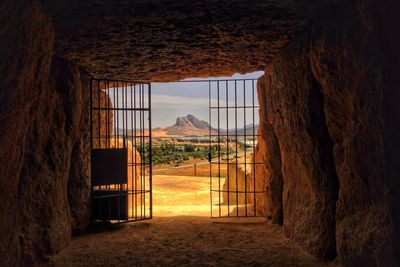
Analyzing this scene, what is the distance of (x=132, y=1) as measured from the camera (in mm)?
4270

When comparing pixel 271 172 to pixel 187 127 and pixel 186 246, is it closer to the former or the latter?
pixel 186 246

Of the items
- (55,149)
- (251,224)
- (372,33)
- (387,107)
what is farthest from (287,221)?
(55,149)

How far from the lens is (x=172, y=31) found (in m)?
5.33

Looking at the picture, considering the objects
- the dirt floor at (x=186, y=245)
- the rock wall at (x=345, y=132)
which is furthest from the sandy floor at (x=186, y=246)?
the rock wall at (x=345, y=132)

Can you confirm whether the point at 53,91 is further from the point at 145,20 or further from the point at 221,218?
the point at 221,218

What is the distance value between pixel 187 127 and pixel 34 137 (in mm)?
71966

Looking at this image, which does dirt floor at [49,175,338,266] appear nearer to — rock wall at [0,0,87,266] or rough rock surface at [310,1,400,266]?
rock wall at [0,0,87,266]

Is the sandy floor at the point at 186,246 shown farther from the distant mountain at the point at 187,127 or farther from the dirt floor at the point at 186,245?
the distant mountain at the point at 187,127

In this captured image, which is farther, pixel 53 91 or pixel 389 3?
pixel 53 91

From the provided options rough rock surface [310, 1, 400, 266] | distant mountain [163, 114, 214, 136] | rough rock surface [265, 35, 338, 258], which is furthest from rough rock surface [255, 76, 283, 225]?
distant mountain [163, 114, 214, 136]

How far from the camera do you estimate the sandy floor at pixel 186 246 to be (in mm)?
5578

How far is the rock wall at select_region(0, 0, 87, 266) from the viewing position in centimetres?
387

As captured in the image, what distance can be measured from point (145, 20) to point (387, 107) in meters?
3.13

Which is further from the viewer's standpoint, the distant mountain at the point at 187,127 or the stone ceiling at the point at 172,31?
the distant mountain at the point at 187,127
